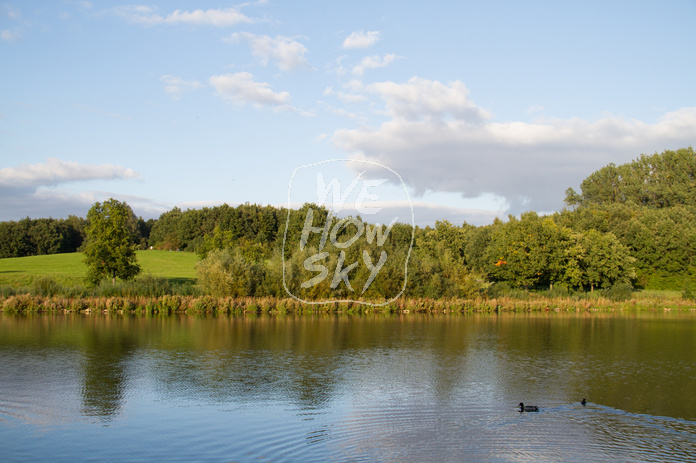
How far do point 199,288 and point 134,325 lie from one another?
11050 millimetres

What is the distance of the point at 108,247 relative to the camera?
140 ft

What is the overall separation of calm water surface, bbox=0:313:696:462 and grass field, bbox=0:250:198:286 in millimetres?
22349

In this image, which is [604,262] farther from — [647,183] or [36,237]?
[36,237]

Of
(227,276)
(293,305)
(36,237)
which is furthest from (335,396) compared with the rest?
(36,237)

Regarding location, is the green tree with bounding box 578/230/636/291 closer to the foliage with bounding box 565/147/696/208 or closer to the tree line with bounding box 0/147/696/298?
the tree line with bounding box 0/147/696/298

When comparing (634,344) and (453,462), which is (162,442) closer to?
(453,462)

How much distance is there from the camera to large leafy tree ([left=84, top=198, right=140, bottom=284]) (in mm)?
42531

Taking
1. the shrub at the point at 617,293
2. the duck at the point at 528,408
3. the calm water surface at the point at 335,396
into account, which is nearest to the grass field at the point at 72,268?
the calm water surface at the point at 335,396

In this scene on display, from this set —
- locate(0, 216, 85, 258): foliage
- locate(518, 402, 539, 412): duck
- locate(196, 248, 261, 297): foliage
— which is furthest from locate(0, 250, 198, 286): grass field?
locate(518, 402, 539, 412): duck

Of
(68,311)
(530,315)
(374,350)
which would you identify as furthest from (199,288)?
(530,315)

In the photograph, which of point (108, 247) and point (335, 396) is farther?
point (108, 247)

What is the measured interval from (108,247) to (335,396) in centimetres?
3252

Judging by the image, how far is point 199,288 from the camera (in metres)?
42.2

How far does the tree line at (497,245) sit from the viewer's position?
1761 inches
